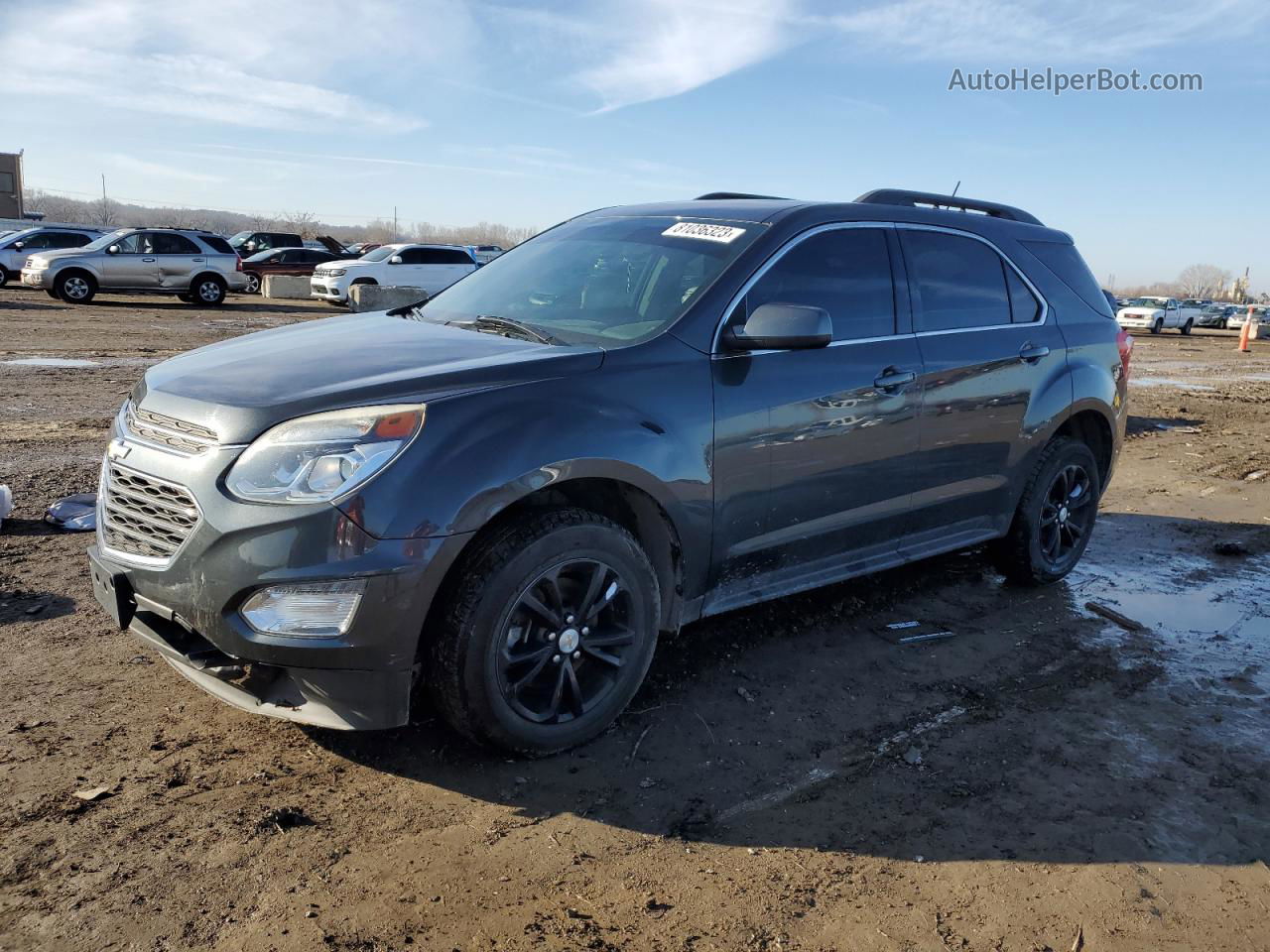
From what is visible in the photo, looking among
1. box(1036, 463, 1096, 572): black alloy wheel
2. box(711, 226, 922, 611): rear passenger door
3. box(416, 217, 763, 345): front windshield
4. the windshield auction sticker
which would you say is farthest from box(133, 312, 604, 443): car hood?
box(1036, 463, 1096, 572): black alloy wheel

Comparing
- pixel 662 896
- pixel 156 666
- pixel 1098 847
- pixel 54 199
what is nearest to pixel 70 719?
pixel 156 666

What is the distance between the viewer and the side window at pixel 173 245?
78.6 ft

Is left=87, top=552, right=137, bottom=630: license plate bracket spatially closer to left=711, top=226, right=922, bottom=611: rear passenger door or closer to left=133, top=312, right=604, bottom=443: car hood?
left=133, top=312, right=604, bottom=443: car hood

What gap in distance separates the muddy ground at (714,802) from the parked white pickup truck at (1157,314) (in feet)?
127

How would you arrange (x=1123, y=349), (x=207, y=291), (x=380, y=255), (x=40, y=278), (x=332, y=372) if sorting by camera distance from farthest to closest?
(x=380, y=255)
(x=207, y=291)
(x=40, y=278)
(x=1123, y=349)
(x=332, y=372)

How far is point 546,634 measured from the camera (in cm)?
337

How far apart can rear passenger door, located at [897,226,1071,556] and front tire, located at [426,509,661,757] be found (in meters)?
1.76

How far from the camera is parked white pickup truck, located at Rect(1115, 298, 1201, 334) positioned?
39.7 m

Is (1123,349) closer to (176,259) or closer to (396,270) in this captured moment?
(396,270)

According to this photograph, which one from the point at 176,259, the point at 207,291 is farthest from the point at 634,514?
the point at 207,291

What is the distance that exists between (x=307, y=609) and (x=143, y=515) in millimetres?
711

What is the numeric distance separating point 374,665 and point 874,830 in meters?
1.61

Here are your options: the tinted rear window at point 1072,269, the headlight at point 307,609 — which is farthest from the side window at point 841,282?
the headlight at point 307,609

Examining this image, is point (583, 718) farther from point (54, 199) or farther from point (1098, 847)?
point (54, 199)
